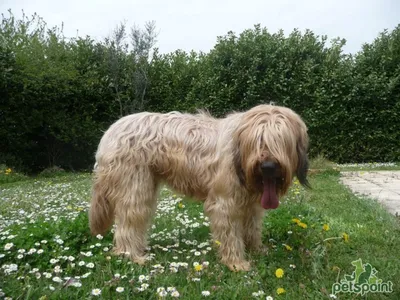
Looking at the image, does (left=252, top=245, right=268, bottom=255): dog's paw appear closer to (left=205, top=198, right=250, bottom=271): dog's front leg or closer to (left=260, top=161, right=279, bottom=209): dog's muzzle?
(left=205, top=198, right=250, bottom=271): dog's front leg

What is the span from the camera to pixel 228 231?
12.5 feet

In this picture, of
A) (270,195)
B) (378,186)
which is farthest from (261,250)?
(378,186)

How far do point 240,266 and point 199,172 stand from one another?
101cm

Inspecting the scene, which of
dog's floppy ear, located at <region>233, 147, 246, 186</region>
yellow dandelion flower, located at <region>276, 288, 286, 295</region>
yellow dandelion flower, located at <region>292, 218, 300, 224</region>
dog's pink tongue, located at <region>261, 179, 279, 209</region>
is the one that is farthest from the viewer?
yellow dandelion flower, located at <region>292, 218, 300, 224</region>

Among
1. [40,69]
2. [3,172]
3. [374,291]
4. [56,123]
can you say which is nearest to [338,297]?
[374,291]

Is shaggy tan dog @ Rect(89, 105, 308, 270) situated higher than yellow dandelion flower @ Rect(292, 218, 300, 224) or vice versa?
shaggy tan dog @ Rect(89, 105, 308, 270)

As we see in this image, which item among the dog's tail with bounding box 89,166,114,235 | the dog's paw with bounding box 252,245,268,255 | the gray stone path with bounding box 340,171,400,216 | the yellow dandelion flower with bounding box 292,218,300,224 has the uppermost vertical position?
the dog's tail with bounding box 89,166,114,235

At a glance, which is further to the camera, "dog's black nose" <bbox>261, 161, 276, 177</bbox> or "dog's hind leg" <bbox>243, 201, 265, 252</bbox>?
"dog's hind leg" <bbox>243, 201, 265, 252</bbox>

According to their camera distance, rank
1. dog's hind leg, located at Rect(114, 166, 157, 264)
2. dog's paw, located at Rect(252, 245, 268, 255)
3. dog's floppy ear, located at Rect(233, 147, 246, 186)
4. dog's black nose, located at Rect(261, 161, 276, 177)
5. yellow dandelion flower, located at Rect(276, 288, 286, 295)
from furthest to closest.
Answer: dog's paw, located at Rect(252, 245, 268, 255)
dog's hind leg, located at Rect(114, 166, 157, 264)
dog's floppy ear, located at Rect(233, 147, 246, 186)
dog's black nose, located at Rect(261, 161, 276, 177)
yellow dandelion flower, located at Rect(276, 288, 286, 295)

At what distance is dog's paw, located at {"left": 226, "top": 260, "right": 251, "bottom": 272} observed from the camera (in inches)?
142

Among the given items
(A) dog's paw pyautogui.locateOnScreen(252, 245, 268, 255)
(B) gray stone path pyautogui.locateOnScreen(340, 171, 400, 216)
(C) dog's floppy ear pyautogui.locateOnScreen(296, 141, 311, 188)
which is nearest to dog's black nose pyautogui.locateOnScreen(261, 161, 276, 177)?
(C) dog's floppy ear pyautogui.locateOnScreen(296, 141, 311, 188)

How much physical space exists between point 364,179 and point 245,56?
759 cm

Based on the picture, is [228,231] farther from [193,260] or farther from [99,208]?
[99,208]

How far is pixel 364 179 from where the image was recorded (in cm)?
1027
